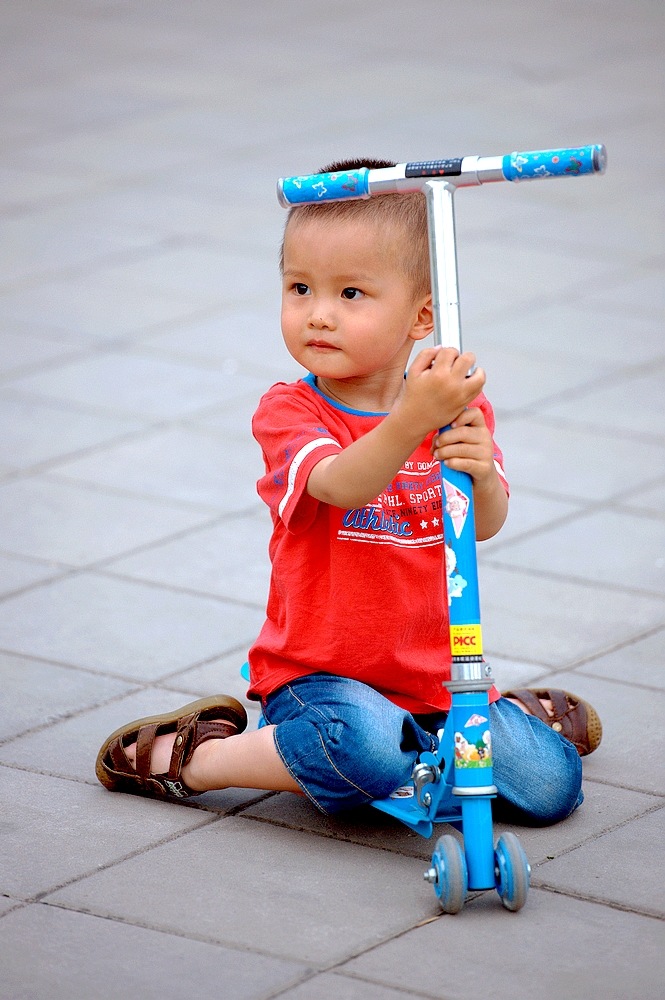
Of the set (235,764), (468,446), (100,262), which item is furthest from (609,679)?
(100,262)

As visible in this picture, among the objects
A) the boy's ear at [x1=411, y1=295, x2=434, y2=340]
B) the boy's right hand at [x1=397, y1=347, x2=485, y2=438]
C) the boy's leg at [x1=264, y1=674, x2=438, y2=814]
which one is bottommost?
the boy's leg at [x1=264, y1=674, x2=438, y2=814]

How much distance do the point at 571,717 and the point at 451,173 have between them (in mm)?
1278

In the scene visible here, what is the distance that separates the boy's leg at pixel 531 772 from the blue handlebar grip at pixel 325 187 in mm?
1050

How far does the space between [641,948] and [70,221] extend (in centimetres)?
600

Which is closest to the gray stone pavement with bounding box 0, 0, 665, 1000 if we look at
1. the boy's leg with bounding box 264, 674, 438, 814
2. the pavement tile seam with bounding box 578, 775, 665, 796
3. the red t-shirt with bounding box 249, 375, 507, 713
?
the pavement tile seam with bounding box 578, 775, 665, 796

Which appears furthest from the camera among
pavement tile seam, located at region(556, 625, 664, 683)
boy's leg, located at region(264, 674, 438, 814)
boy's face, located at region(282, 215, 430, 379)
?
pavement tile seam, located at region(556, 625, 664, 683)

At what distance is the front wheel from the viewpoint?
2.51 meters

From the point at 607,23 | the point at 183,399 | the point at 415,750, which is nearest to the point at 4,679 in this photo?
the point at 415,750

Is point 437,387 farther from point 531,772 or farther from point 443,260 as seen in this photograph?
point 531,772

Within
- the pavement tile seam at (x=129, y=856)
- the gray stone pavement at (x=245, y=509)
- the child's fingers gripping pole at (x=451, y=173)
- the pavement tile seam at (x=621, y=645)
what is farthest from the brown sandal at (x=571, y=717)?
the child's fingers gripping pole at (x=451, y=173)

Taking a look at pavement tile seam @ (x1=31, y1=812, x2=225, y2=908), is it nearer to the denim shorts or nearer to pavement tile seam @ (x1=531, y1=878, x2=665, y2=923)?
the denim shorts

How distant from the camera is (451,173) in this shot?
2467 millimetres

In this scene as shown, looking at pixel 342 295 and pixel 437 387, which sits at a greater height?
pixel 342 295

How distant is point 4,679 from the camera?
3.57 metres
